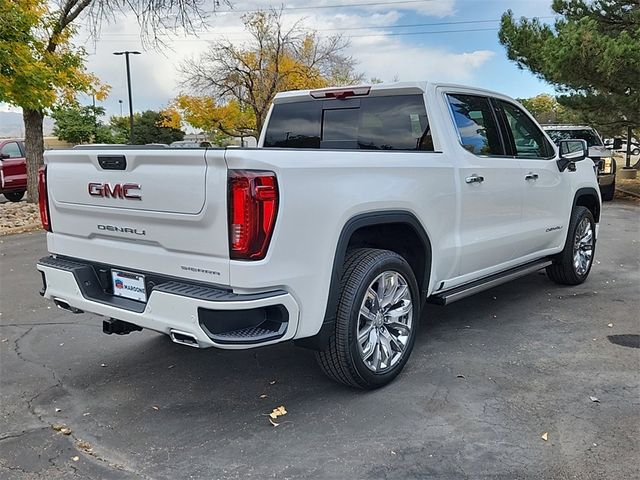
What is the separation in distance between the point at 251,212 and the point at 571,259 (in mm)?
4470

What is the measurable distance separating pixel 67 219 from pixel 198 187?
51.2 inches

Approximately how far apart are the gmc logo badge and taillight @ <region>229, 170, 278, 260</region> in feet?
2.24

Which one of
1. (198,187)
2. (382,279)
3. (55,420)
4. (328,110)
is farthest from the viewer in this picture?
(328,110)

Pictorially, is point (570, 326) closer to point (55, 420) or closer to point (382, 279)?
point (382, 279)

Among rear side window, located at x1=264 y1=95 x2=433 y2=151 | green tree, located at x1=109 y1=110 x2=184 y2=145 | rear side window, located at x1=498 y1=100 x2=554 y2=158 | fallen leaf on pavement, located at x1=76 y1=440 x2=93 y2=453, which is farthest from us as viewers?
green tree, located at x1=109 y1=110 x2=184 y2=145

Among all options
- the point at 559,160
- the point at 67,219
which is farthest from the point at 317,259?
the point at 559,160

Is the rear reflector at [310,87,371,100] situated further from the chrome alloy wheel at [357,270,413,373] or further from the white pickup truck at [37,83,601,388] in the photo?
the chrome alloy wheel at [357,270,413,373]

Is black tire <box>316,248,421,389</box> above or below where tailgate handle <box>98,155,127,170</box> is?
below

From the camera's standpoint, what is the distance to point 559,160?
5.75m

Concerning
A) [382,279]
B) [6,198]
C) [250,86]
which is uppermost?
[250,86]

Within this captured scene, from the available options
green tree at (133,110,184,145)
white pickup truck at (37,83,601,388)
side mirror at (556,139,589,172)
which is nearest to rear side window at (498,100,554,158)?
white pickup truck at (37,83,601,388)

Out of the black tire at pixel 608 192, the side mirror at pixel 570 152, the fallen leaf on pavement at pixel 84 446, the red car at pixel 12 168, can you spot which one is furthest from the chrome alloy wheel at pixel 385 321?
the red car at pixel 12 168

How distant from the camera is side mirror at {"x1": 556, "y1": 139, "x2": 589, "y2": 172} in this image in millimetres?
5789

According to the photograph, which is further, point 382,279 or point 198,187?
point 382,279
